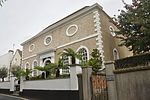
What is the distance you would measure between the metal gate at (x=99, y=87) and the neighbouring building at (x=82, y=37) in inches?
257

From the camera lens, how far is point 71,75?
46.1 ft

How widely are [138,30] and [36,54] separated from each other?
1533 cm

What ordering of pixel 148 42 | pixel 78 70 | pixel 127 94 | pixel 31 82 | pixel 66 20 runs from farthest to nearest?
1. pixel 66 20
2. pixel 31 82
3. pixel 148 42
4. pixel 78 70
5. pixel 127 94

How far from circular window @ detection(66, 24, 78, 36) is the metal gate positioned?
1052 centimetres

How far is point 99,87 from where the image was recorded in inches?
490

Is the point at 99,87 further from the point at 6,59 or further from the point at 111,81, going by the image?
the point at 6,59

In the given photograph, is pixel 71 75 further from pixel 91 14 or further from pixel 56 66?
pixel 91 14

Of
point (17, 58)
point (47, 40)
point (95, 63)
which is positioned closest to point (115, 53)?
point (95, 63)

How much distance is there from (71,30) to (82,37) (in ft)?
7.69

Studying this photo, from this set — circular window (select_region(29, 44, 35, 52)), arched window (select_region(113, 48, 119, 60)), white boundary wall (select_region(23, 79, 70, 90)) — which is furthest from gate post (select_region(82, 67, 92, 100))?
circular window (select_region(29, 44, 35, 52))

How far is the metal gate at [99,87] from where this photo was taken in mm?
12227

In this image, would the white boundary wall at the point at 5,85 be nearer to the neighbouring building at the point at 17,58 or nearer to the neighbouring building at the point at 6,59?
the neighbouring building at the point at 17,58

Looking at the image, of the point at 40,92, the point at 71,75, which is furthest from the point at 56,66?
the point at 71,75

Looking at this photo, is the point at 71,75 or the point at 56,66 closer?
the point at 71,75
